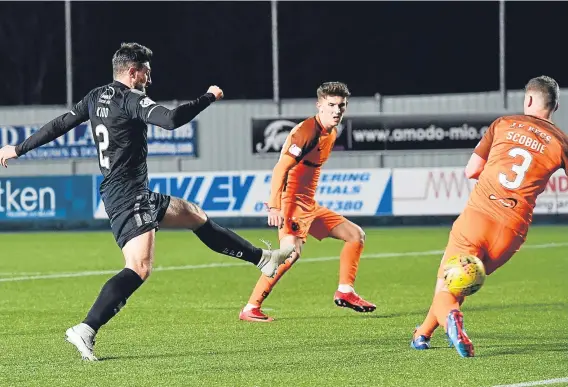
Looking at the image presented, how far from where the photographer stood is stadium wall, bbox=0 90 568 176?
3028 centimetres

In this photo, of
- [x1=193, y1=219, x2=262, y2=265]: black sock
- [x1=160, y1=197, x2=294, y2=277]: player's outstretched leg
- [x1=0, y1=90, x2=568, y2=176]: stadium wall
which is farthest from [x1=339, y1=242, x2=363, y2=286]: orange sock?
[x1=0, y1=90, x2=568, y2=176]: stadium wall

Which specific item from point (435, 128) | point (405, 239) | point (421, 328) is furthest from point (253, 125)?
point (421, 328)

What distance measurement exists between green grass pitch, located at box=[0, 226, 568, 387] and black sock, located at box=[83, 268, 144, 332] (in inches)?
12.3

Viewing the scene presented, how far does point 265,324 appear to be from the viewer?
1140 centimetres

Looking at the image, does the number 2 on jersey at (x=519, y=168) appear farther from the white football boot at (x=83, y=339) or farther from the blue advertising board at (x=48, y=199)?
the blue advertising board at (x=48, y=199)

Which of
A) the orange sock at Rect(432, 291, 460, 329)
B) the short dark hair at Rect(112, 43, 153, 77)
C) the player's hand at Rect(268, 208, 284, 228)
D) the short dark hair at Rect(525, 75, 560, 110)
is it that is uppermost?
the short dark hair at Rect(112, 43, 153, 77)

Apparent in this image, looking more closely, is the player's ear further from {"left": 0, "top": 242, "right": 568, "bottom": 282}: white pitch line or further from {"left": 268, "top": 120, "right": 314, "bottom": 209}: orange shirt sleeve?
{"left": 0, "top": 242, "right": 568, "bottom": 282}: white pitch line

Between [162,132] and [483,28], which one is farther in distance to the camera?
[483,28]

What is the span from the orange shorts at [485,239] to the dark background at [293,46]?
40.3 m

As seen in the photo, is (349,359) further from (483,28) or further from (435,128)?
(483,28)

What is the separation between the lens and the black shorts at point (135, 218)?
9305 mm

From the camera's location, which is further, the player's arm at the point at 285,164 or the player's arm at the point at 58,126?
the player's arm at the point at 285,164

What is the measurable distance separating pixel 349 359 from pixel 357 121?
67.3 ft

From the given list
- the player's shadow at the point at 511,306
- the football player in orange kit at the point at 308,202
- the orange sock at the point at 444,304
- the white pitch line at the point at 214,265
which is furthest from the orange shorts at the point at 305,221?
the white pitch line at the point at 214,265
